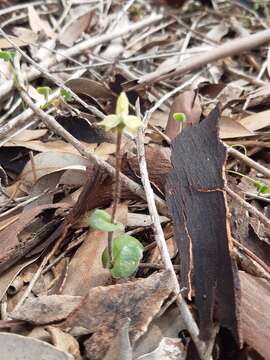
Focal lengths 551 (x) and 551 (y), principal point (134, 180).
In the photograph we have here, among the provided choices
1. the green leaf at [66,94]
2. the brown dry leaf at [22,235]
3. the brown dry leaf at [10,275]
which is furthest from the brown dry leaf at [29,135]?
the brown dry leaf at [10,275]

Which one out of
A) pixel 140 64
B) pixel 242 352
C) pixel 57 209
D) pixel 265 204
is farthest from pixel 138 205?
pixel 140 64

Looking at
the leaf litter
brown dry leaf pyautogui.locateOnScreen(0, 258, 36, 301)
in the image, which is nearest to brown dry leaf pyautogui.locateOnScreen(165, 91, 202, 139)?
the leaf litter

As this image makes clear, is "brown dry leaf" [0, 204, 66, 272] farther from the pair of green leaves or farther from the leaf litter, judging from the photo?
the pair of green leaves

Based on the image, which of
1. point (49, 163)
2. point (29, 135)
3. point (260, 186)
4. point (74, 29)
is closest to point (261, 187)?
point (260, 186)

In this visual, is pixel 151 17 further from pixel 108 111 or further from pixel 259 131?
pixel 259 131

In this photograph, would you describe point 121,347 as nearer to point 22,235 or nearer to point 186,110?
point 22,235

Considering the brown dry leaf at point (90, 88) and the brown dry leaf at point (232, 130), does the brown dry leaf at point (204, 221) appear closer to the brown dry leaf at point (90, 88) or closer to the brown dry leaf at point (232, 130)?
the brown dry leaf at point (232, 130)
